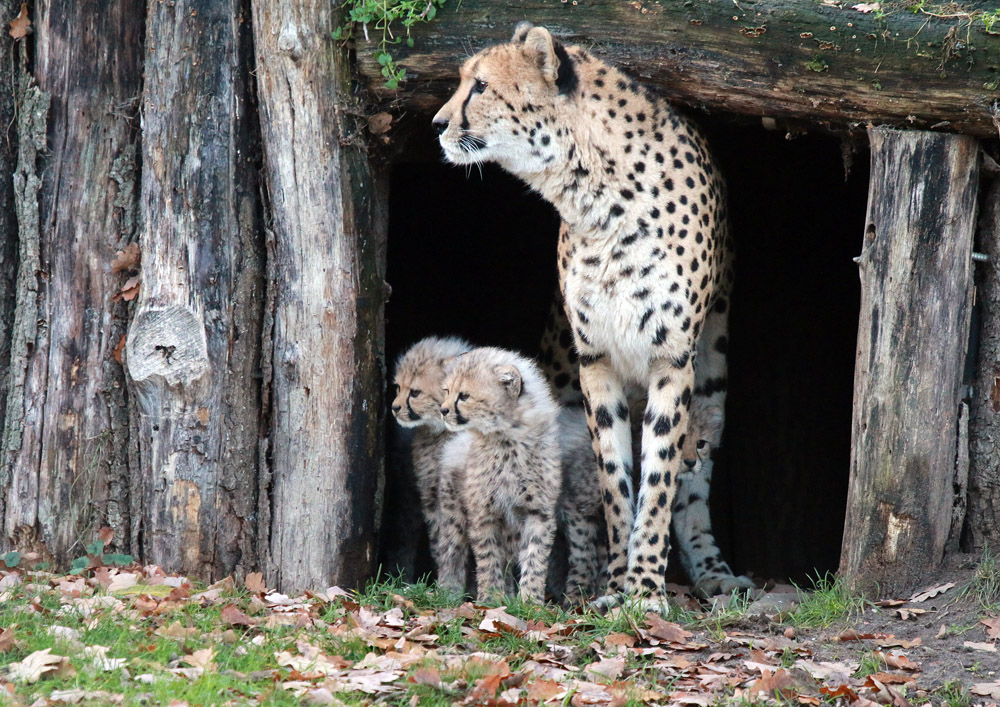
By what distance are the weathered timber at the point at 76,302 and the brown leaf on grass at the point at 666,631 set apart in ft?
8.33

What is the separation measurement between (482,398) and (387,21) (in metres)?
1.84

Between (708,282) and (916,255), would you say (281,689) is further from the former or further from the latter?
(916,255)

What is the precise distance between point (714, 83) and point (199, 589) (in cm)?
329

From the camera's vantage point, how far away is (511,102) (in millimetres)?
5156

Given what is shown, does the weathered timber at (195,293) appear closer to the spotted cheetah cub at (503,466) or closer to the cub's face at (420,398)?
the cub's face at (420,398)

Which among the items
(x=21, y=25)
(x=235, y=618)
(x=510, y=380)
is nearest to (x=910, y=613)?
(x=510, y=380)

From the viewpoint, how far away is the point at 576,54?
5258 millimetres

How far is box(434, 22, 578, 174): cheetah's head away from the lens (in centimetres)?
506

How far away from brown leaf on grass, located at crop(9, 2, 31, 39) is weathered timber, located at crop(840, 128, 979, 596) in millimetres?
3965

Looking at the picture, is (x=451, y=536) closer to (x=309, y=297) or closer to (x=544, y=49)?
(x=309, y=297)

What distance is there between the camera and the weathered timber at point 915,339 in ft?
16.0

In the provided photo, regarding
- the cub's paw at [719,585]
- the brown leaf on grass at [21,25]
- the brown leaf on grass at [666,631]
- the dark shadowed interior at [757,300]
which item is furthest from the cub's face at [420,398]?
the dark shadowed interior at [757,300]

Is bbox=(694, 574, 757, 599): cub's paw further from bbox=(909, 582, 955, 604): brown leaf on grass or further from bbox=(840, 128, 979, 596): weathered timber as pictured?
bbox=(909, 582, 955, 604): brown leaf on grass

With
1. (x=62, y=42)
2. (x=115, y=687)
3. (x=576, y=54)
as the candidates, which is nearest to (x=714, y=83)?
(x=576, y=54)
